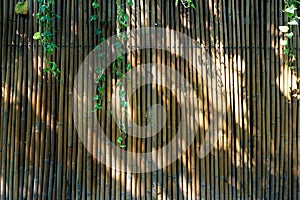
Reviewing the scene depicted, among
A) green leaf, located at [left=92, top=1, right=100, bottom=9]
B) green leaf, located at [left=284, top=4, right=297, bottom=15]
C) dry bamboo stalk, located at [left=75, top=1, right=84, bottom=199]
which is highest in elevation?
green leaf, located at [left=92, top=1, right=100, bottom=9]

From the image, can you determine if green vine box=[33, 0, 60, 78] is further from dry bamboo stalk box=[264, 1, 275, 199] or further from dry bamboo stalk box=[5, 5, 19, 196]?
dry bamboo stalk box=[264, 1, 275, 199]

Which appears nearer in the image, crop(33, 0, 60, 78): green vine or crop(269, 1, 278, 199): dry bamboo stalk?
crop(33, 0, 60, 78): green vine

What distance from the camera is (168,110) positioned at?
2.25 meters

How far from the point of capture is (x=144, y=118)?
2.24 metres

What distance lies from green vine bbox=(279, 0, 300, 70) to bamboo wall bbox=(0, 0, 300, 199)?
48 mm

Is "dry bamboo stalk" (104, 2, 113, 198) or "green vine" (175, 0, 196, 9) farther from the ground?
"green vine" (175, 0, 196, 9)

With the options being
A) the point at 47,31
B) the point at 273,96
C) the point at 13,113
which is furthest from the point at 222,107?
the point at 13,113

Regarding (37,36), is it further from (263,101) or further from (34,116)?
(263,101)

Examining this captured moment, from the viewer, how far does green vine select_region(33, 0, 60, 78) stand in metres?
2.14

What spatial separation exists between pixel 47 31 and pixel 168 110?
0.92 meters

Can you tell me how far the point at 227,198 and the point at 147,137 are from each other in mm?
662

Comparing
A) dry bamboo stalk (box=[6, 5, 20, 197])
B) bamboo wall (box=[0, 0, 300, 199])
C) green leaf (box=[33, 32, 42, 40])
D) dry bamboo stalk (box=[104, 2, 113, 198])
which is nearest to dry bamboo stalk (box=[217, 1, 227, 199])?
bamboo wall (box=[0, 0, 300, 199])

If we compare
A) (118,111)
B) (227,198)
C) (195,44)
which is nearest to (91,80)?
(118,111)

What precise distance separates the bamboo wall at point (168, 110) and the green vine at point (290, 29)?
0.05 m
